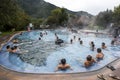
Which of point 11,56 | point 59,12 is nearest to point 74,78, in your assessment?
point 11,56

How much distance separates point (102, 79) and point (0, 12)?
424 inches

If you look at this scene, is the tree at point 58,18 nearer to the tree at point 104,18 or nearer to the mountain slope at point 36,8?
the tree at point 104,18

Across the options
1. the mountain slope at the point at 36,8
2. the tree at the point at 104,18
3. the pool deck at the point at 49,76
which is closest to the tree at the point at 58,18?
the tree at the point at 104,18

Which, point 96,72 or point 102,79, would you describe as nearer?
point 102,79

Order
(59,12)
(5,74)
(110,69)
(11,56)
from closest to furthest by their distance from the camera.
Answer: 1. (5,74)
2. (110,69)
3. (11,56)
4. (59,12)

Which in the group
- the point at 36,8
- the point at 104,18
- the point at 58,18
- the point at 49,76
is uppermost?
the point at 36,8

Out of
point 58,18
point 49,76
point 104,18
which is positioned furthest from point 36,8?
point 49,76

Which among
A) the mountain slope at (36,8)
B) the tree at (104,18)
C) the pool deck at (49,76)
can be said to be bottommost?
the pool deck at (49,76)

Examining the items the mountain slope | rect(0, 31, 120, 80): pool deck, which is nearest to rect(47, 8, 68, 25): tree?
the mountain slope

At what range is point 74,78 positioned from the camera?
13.0 meters

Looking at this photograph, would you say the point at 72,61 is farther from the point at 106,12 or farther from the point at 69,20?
the point at 69,20

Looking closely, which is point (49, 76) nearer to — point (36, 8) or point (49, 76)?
point (49, 76)

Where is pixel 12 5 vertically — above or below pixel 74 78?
above

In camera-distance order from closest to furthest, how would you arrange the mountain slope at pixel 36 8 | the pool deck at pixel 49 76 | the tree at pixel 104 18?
the pool deck at pixel 49 76, the tree at pixel 104 18, the mountain slope at pixel 36 8
